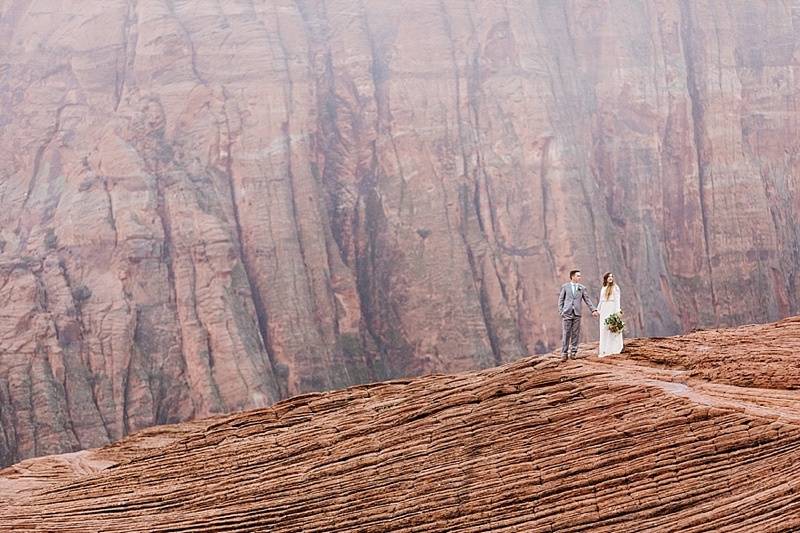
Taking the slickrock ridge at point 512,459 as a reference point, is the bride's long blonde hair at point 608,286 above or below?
above

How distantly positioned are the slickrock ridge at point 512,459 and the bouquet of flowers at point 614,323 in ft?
1.82

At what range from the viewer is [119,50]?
61.3 meters

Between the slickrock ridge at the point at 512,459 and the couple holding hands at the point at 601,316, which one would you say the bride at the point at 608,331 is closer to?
the couple holding hands at the point at 601,316

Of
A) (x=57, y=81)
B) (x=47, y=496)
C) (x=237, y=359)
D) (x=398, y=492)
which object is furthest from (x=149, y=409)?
(x=398, y=492)

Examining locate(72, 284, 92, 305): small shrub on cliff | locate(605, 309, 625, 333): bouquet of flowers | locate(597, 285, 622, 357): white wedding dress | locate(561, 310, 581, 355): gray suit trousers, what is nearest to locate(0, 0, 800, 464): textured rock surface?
locate(72, 284, 92, 305): small shrub on cliff

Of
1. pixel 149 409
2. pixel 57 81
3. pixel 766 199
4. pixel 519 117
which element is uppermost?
pixel 57 81

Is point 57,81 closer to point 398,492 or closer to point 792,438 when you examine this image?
point 398,492

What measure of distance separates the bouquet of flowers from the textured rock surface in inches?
1221

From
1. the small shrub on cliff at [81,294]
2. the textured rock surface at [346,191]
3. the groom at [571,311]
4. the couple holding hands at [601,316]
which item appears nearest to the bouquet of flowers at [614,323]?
the couple holding hands at [601,316]

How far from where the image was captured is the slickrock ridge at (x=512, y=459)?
19.4m

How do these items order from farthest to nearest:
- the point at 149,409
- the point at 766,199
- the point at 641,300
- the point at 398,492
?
the point at 766,199, the point at 641,300, the point at 149,409, the point at 398,492

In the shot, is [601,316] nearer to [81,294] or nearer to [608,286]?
[608,286]

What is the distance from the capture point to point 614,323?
24750mm

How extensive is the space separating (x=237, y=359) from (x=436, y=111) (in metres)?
15.5
